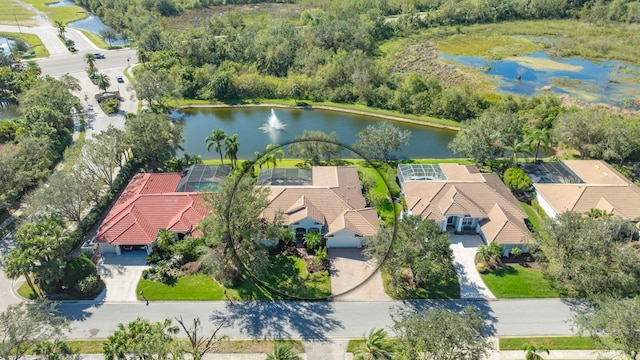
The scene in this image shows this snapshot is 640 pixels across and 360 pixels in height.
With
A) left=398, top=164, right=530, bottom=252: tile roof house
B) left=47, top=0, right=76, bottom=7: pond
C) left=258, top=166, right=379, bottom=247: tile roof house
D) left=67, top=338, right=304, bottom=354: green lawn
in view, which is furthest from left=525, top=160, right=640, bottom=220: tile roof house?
left=47, top=0, right=76, bottom=7: pond

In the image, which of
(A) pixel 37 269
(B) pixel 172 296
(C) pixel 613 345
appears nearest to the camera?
(C) pixel 613 345

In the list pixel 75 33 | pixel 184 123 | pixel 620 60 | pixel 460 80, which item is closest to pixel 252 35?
pixel 184 123

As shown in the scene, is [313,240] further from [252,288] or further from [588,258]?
[588,258]

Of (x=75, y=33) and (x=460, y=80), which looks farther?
(x=75, y=33)

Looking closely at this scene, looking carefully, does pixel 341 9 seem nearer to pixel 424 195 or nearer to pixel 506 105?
pixel 506 105

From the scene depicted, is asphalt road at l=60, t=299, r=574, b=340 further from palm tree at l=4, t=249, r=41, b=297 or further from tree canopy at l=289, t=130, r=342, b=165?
tree canopy at l=289, t=130, r=342, b=165

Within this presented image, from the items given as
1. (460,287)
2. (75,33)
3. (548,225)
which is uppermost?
(548,225)
